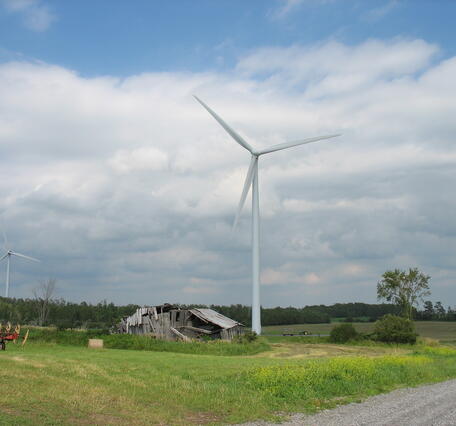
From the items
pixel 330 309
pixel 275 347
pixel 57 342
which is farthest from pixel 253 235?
pixel 330 309

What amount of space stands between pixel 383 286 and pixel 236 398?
56901 millimetres

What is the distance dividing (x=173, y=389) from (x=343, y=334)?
130ft

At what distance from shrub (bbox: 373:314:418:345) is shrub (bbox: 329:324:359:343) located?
218 centimetres

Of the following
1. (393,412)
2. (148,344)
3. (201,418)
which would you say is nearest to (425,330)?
(148,344)

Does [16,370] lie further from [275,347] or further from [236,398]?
[275,347]

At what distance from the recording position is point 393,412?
15.8m

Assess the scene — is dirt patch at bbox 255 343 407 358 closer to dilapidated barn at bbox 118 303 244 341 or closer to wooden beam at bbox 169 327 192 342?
dilapidated barn at bbox 118 303 244 341

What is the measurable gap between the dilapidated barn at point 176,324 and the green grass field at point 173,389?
75.1 ft

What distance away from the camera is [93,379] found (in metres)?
→ 20.2

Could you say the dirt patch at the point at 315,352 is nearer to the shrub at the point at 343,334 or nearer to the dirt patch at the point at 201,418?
the shrub at the point at 343,334

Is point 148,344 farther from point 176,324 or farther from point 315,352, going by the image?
point 315,352

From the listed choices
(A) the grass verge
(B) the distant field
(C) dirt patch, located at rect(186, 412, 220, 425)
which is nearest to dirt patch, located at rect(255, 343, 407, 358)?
(A) the grass verge

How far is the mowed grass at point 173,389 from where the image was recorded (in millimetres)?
14938

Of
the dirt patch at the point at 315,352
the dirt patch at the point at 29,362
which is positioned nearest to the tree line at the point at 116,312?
the dirt patch at the point at 315,352
